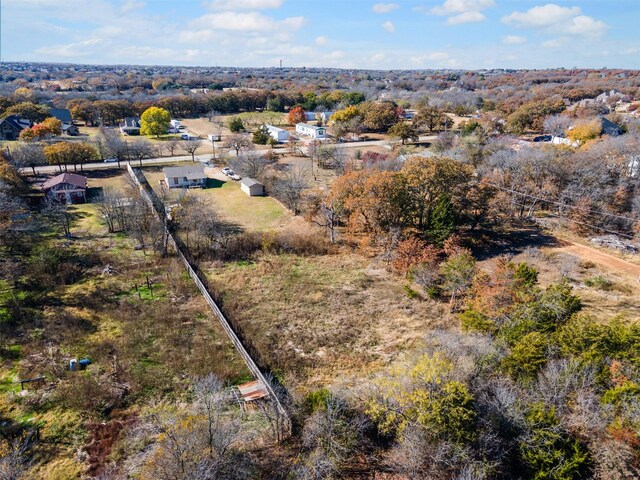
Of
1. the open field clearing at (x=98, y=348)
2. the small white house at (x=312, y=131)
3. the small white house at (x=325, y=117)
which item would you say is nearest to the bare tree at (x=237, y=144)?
the small white house at (x=312, y=131)

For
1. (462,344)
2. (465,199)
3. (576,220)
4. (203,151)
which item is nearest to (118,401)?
(462,344)

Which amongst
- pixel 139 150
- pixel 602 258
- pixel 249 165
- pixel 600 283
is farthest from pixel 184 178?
pixel 602 258

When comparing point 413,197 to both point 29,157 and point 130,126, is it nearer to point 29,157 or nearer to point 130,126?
point 29,157

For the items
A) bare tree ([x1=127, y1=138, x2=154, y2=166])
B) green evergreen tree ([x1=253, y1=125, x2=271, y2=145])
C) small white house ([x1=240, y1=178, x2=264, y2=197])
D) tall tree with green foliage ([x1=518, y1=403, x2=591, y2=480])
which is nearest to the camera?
tall tree with green foliage ([x1=518, y1=403, x2=591, y2=480])

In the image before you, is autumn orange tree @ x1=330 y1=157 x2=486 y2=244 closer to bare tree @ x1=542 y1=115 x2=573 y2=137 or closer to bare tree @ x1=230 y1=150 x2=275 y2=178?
bare tree @ x1=230 y1=150 x2=275 y2=178

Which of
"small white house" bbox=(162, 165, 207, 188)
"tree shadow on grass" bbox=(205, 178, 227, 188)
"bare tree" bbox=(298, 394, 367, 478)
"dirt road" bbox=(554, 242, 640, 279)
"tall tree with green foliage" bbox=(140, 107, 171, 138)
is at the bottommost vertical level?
"bare tree" bbox=(298, 394, 367, 478)

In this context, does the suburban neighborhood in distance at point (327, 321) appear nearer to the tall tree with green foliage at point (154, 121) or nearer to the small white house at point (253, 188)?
the small white house at point (253, 188)

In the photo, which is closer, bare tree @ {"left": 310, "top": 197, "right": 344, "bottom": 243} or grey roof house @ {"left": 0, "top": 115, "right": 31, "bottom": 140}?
bare tree @ {"left": 310, "top": 197, "right": 344, "bottom": 243}

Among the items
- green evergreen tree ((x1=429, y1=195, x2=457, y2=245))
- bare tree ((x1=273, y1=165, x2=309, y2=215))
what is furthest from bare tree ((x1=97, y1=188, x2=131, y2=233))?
green evergreen tree ((x1=429, y1=195, x2=457, y2=245))
